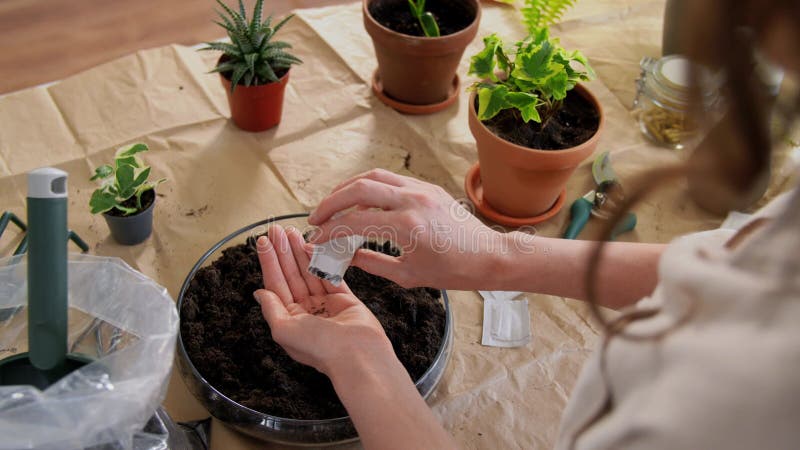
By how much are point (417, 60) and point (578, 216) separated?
0.42 metres

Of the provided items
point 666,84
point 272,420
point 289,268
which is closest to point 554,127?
point 666,84

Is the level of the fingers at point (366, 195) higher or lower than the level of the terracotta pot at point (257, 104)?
higher

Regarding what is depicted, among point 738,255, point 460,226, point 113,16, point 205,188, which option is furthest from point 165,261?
point 738,255

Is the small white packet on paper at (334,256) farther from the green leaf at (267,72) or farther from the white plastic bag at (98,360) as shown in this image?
the green leaf at (267,72)

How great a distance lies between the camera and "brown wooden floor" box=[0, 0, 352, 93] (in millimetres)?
1285

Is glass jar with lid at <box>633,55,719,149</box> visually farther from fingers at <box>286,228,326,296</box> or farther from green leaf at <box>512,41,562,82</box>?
fingers at <box>286,228,326,296</box>

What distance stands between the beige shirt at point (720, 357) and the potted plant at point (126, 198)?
2.54 ft

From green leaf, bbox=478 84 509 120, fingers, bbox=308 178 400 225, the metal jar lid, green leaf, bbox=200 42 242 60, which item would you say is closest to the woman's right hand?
fingers, bbox=308 178 400 225

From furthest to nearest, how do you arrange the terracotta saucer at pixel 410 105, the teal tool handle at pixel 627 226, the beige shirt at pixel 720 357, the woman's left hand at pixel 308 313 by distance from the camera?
the terracotta saucer at pixel 410 105
the teal tool handle at pixel 627 226
the woman's left hand at pixel 308 313
the beige shirt at pixel 720 357

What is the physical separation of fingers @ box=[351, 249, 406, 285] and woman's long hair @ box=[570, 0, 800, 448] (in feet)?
1.28

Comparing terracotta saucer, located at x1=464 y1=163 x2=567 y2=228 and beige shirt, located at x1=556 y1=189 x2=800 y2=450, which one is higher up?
beige shirt, located at x1=556 y1=189 x2=800 y2=450

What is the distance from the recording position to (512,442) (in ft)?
2.83

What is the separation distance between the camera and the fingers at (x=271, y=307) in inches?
31.8

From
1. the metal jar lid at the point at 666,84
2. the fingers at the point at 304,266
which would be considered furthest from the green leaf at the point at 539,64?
the fingers at the point at 304,266
